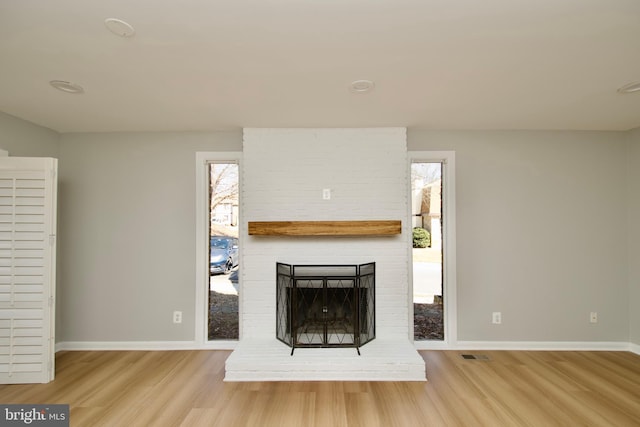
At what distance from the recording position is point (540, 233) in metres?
3.34

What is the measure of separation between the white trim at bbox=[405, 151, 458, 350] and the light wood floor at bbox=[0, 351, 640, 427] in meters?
0.30

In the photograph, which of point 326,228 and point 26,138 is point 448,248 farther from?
point 26,138

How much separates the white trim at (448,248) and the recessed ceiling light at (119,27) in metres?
2.64

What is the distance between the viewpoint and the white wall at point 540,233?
3.32m

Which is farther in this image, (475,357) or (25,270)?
(475,357)

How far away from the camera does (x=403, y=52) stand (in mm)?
1761

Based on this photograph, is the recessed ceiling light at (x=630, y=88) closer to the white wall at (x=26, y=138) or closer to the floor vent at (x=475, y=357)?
the floor vent at (x=475, y=357)

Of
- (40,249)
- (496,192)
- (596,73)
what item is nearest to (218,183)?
(40,249)

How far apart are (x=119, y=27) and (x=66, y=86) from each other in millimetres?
1071

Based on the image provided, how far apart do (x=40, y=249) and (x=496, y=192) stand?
4.34m

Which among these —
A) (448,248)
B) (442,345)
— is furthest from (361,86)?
(442,345)

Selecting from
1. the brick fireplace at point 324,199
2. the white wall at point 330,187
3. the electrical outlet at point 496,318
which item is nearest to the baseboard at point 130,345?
the brick fireplace at point 324,199

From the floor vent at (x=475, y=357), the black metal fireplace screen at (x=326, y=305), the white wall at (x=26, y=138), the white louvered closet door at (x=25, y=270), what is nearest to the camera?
the white louvered closet door at (x=25, y=270)

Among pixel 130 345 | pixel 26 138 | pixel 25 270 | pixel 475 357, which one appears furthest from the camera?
pixel 130 345
